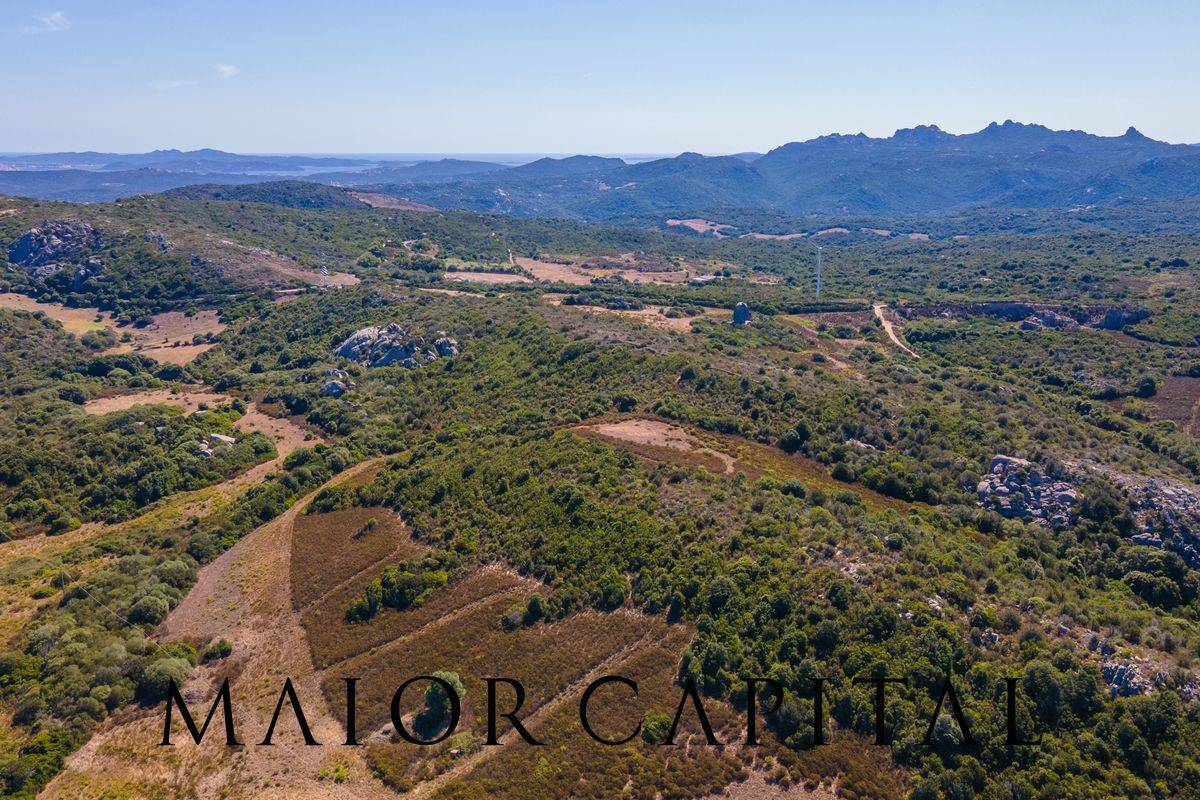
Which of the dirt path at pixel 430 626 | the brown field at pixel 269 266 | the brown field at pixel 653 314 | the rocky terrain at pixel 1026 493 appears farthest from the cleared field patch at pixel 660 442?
the brown field at pixel 269 266

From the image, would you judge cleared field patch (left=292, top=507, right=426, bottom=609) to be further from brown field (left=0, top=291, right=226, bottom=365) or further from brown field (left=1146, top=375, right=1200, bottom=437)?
brown field (left=1146, top=375, right=1200, bottom=437)

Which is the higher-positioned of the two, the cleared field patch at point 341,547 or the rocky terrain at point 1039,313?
the rocky terrain at point 1039,313

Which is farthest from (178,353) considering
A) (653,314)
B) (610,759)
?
(610,759)

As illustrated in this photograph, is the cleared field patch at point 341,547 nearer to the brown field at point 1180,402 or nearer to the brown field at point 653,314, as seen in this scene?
the brown field at point 653,314

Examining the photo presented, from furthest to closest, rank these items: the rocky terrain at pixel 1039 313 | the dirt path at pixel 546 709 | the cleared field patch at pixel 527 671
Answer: the rocky terrain at pixel 1039 313 < the cleared field patch at pixel 527 671 < the dirt path at pixel 546 709

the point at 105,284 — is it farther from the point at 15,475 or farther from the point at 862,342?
the point at 862,342

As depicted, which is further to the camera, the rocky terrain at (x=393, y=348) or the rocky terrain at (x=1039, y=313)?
the rocky terrain at (x=1039, y=313)
